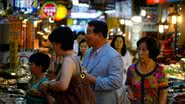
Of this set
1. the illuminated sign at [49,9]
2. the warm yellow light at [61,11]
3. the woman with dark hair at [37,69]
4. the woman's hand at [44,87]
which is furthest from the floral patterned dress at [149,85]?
the warm yellow light at [61,11]

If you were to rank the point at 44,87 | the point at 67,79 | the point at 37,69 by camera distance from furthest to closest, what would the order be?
the point at 37,69 < the point at 44,87 < the point at 67,79

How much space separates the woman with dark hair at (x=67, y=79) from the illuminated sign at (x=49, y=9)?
19.6m

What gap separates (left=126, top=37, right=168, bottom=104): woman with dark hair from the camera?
596 centimetres

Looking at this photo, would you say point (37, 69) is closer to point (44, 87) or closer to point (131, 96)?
point (44, 87)

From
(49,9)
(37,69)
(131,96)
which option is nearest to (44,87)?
(37,69)

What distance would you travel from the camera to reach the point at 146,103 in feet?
19.6

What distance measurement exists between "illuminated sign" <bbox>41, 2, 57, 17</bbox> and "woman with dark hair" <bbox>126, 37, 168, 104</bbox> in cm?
1827

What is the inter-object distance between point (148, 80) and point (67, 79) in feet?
6.71

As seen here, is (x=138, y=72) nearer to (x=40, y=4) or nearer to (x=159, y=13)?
(x=40, y=4)

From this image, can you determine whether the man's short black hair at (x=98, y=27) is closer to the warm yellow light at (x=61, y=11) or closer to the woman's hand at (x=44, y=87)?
the woman's hand at (x=44, y=87)

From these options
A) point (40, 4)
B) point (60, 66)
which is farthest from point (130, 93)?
point (40, 4)

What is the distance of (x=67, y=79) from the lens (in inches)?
167

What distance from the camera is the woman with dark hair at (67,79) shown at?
4289 mm

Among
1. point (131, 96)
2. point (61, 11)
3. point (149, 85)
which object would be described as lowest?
point (131, 96)
